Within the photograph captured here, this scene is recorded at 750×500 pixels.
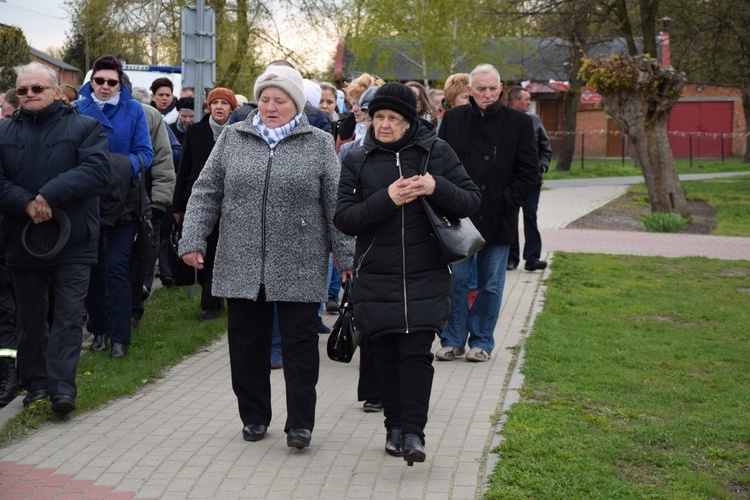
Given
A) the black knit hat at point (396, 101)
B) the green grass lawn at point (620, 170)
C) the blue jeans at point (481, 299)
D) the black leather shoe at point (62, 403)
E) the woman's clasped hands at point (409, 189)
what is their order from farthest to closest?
the green grass lawn at point (620, 170) < the blue jeans at point (481, 299) < the black leather shoe at point (62, 403) < the black knit hat at point (396, 101) < the woman's clasped hands at point (409, 189)

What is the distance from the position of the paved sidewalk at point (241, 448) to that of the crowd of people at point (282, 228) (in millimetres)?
185

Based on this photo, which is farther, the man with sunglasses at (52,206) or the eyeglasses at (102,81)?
the eyeglasses at (102,81)

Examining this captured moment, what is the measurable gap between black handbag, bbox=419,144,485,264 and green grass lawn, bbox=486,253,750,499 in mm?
1021

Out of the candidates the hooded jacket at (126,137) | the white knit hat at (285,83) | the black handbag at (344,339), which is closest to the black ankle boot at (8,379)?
the hooded jacket at (126,137)

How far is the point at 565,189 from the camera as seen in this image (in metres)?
32.4

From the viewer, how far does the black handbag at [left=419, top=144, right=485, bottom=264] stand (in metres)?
5.46

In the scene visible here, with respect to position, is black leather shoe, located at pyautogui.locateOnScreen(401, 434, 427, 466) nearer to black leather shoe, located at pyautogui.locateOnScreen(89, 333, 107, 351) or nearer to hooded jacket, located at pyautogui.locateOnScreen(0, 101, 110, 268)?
hooded jacket, located at pyautogui.locateOnScreen(0, 101, 110, 268)

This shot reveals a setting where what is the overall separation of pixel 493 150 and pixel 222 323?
10.7 feet

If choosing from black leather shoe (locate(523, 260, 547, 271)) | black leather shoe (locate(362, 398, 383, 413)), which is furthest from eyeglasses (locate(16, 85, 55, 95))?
black leather shoe (locate(523, 260, 547, 271))

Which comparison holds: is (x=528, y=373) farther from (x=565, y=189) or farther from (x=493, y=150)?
(x=565, y=189)

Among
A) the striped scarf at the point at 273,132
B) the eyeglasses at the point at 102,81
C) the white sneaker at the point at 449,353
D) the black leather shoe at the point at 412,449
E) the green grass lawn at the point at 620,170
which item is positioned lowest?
the white sneaker at the point at 449,353

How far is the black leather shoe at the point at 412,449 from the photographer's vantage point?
17.5 ft

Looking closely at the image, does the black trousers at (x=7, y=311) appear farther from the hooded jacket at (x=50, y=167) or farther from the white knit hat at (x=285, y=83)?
the white knit hat at (x=285, y=83)

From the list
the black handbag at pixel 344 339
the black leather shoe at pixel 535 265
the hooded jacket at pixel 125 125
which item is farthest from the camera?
the black leather shoe at pixel 535 265
